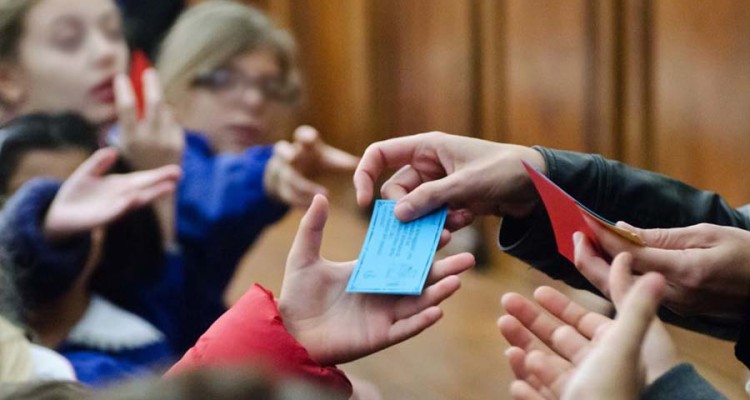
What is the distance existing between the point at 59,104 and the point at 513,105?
4.81ft

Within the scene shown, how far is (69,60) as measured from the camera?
2.44 meters

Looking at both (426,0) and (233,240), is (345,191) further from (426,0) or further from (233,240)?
(233,240)

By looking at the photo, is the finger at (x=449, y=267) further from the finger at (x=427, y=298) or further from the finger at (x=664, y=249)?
the finger at (x=664, y=249)

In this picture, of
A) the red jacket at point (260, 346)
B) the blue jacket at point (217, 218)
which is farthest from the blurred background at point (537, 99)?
the red jacket at point (260, 346)

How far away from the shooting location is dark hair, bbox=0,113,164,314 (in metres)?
1.93

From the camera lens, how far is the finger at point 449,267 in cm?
120

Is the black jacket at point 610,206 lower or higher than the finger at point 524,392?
higher

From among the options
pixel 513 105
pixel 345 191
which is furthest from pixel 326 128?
pixel 513 105

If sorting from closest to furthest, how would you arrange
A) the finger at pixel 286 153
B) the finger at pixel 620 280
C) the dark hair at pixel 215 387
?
the dark hair at pixel 215 387 < the finger at pixel 620 280 < the finger at pixel 286 153

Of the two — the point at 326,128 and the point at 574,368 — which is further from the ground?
the point at 574,368

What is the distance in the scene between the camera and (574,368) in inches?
Result: 39.8

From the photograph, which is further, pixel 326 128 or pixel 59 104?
pixel 326 128

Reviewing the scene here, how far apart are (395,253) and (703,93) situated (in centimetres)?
153

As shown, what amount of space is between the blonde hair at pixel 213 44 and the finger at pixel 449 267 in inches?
70.5
